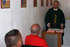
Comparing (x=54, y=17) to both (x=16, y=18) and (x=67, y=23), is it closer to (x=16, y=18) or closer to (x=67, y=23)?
(x=67, y=23)

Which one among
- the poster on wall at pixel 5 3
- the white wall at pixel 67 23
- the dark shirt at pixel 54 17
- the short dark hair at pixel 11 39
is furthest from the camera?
the white wall at pixel 67 23

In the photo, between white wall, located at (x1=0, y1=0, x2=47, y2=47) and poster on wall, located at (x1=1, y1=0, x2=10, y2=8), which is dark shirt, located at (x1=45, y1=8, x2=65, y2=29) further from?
poster on wall, located at (x1=1, y1=0, x2=10, y2=8)

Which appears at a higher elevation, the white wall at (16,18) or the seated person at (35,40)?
the white wall at (16,18)

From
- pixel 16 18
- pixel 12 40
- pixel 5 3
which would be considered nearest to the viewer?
pixel 12 40

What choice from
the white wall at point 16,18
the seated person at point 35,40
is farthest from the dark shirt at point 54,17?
the seated person at point 35,40

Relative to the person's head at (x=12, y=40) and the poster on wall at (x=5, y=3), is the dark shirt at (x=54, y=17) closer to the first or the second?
the poster on wall at (x=5, y=3)

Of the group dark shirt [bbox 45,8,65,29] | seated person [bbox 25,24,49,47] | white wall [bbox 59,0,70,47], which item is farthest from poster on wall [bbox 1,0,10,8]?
white wall [bbox 59,0,70,47]

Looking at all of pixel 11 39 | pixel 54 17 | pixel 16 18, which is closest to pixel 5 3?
pixel 16 18

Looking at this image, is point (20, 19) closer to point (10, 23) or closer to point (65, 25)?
point (10, 23)

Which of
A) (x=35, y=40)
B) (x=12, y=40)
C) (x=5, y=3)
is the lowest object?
(x=35, y=40)

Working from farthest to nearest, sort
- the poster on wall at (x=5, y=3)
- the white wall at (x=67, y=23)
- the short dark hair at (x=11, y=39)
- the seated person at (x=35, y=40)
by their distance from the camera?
the white wall at (x=67, y=23) < the seated person at (x=35, y=40) < the poster on wall at (x=5, y=3) < the short dark hair at (x=11, y=39)

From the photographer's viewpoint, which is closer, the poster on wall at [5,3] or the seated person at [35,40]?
the poster on wall at [5,3]

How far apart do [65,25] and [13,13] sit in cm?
311

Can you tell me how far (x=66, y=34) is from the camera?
5020mm
